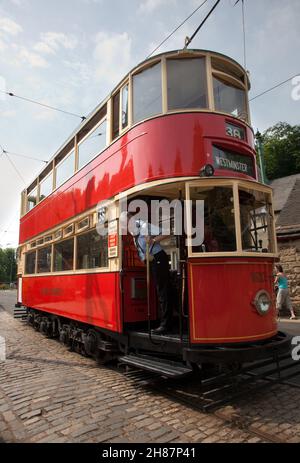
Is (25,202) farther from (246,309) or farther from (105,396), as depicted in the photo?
(246,309)

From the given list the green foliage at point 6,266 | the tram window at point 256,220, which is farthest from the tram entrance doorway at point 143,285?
the green foliage at point 6,266

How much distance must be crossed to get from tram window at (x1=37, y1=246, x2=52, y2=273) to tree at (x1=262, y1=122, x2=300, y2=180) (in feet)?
102

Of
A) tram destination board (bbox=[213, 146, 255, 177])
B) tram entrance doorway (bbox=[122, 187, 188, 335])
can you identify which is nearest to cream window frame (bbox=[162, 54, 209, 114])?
tram destination board (bbox=[213, 146, 255, 177])

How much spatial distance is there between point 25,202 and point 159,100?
8.59 metres

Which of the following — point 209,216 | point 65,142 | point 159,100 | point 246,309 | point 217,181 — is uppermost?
point 65,142

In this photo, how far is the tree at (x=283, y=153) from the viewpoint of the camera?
35938 millimetres

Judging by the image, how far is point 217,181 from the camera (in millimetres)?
4379

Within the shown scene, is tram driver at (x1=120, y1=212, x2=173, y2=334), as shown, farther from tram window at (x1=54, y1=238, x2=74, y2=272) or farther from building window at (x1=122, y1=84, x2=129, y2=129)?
tram window at (x1=54, y1=238, x2=74, y2=272)

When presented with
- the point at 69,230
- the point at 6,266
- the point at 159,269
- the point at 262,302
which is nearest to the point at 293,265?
the point at 69,230

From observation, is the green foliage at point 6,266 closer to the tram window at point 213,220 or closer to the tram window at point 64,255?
the tram window at point 64,255

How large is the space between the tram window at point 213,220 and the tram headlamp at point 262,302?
0.65 meters
